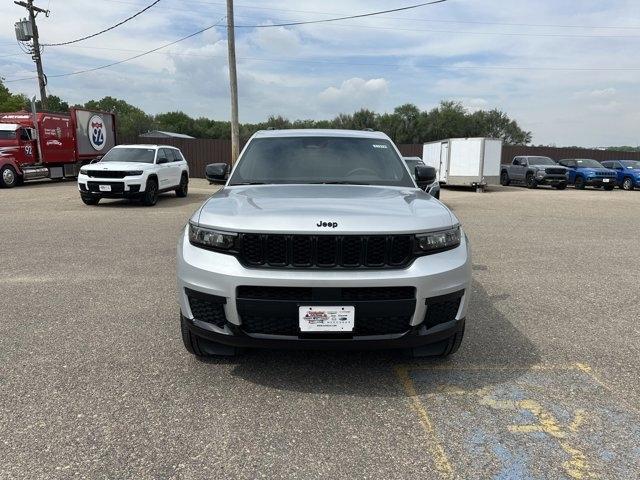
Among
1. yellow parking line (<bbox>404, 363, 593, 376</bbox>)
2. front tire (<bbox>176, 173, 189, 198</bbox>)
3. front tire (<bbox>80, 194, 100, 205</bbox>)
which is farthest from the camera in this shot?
front tire (<bbox>176, 173, 189, 198</bbox>)

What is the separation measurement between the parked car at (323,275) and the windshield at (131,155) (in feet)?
41.8

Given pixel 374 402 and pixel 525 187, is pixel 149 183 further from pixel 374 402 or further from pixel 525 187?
pixel 525 187

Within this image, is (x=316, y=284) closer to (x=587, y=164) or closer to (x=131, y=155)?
(x=131, y=155)

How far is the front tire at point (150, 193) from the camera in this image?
14.3 metres

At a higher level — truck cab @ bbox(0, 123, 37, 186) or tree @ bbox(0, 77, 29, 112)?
tree @ bbox(0, 77, 29, 112)

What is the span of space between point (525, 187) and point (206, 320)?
28307 mm

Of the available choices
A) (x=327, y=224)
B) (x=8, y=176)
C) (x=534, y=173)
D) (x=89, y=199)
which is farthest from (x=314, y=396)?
(x=534, y=173)

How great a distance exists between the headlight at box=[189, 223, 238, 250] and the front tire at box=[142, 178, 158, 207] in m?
11.8

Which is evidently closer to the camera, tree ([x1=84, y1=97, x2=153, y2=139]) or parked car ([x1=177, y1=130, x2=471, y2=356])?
parked car ([x1=177, y1=130, x2=471, y2=356])

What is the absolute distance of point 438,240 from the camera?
10.3 ft

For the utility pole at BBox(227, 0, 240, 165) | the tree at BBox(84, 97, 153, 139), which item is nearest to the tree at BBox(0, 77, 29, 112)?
the tree at BBox(84, 97, 153, 139)

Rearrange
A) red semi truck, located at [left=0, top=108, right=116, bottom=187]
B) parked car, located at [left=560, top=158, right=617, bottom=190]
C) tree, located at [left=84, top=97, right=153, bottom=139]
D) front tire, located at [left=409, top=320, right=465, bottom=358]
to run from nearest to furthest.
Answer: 1. front tire, located at [left=409, top=320, right=465, bottom=358]
2. red semi truck, located at [left=0, top=108, right=116, bottom=187]
3. parked car, located at [left=560, top=158, right=617, bottom=190]
4. tree, located at [left=84, top=97, right=153, bottom=139]

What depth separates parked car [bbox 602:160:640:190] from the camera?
26.6 meters

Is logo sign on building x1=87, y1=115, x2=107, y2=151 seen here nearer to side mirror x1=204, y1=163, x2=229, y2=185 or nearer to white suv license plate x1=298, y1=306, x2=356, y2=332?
side mirror x1=204, y1=163, x2=229, y2=185
